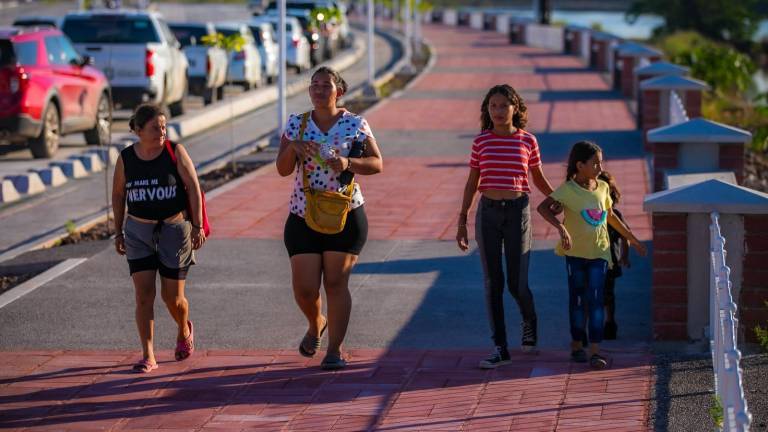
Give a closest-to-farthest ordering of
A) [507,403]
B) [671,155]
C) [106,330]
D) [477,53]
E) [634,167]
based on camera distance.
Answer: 1. [507,403]
2. [106,330]
3. [671,155]
4. [634,167]
5. [477,53]

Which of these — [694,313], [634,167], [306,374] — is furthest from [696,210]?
[634,167]

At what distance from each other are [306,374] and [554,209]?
1.61m

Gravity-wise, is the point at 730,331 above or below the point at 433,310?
above

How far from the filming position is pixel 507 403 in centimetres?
716

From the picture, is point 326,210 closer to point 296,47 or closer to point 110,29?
point 110,29

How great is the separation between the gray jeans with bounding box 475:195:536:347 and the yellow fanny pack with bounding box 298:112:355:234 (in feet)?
2.56

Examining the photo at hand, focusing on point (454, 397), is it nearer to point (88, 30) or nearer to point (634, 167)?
point (634, 167)

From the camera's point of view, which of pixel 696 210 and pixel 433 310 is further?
pixel 433 310

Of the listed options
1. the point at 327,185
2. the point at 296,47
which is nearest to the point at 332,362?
the point at 327,185

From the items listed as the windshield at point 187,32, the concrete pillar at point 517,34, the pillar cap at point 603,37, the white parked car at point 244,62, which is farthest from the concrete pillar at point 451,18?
the windshield at point 187,32

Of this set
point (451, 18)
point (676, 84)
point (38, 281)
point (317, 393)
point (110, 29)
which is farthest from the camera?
point (451, 18)

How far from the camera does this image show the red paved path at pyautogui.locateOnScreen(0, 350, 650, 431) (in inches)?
272

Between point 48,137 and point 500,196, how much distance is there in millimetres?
11849

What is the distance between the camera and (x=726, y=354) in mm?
5488
